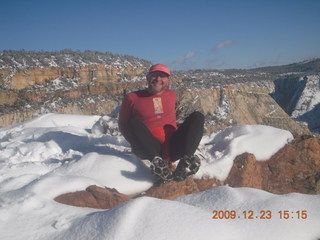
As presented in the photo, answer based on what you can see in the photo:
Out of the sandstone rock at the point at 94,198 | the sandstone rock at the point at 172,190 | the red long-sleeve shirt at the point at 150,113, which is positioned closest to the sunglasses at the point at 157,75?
the red long-sleeve shirt at the point at 150,113

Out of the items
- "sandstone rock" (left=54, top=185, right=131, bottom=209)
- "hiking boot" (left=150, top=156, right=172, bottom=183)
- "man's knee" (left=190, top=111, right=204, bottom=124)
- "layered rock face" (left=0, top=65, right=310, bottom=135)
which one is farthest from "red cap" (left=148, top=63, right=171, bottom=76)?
"layered rock face" (left=0, top=65, right=310, bottom=135)

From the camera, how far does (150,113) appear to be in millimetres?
3230

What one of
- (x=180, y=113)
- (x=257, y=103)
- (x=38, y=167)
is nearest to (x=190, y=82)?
(x=257, y=103)

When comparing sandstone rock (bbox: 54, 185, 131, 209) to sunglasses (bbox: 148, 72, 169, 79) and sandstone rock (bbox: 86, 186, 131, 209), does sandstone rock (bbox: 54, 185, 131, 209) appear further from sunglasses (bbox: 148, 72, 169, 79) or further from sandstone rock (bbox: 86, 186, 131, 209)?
sunglasses (bbox: 148, 72, 169, 79)

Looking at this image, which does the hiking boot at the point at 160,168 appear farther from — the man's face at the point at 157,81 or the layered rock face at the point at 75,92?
the layered rock face at the point at 75,92

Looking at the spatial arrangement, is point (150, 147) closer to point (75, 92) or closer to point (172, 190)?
point (172, 190)

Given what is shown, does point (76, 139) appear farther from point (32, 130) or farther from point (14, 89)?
point (14, 89)

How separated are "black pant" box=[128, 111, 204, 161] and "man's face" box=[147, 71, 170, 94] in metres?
0.55

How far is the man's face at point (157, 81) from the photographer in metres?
3.17
